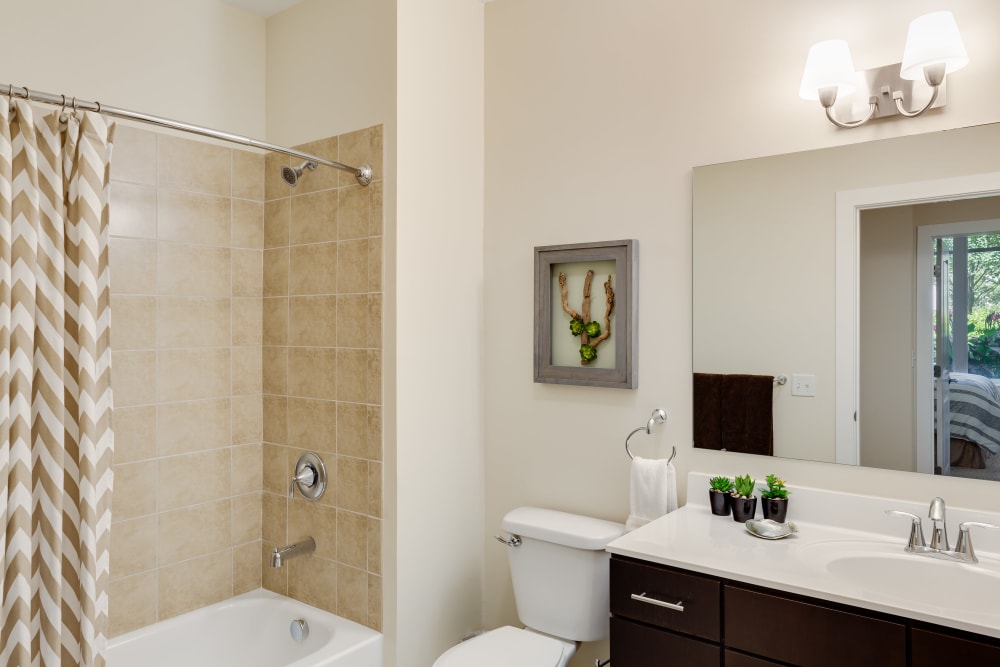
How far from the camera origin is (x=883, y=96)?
1768mm

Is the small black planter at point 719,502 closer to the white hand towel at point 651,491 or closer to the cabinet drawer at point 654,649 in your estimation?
the white hand towel at point 651,491

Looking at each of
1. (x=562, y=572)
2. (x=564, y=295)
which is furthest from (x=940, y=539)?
(x=564, y=295)

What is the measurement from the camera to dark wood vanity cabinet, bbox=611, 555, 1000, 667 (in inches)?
52.0

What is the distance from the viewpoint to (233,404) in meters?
2.61

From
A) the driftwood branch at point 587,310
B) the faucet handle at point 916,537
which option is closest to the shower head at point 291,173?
the driftwood branch at point 587,310

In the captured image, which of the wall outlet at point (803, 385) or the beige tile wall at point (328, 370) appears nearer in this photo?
the wall outlet at point (803, 385)

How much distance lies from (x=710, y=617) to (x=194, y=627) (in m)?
1.86

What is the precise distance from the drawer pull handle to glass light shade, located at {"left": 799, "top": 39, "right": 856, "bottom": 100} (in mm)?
1422

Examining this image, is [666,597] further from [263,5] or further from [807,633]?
[263,5]

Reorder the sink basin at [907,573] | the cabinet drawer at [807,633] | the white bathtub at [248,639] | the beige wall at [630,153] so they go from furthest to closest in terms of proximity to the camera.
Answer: the white bathtub at [248,639]
the beige wall at [630,153]
the sink basin at [907,573]
the cabinet drawer at [807,633]

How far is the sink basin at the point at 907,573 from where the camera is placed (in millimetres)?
1480

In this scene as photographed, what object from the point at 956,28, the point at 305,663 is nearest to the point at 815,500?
the point at 956,28

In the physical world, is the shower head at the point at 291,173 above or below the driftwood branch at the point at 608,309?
above

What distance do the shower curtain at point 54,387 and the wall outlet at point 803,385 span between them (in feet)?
6.08
